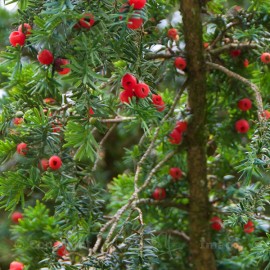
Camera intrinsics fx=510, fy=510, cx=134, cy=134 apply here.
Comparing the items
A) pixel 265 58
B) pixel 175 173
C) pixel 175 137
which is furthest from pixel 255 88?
pixel 175 173

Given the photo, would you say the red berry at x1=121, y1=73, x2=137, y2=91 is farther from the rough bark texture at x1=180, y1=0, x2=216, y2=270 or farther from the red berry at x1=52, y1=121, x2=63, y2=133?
the rough bark texture at x1=180, y1=0, x2=216, y2=270

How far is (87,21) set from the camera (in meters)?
0.56

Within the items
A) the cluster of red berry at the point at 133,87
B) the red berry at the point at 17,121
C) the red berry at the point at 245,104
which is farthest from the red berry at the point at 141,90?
the red berry at the point at 245,104

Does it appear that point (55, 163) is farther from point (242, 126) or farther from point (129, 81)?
point (242, 126)

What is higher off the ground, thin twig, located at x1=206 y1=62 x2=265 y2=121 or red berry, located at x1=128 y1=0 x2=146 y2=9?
red berry, located at x1=128 y1=0 x2=146 y2=9

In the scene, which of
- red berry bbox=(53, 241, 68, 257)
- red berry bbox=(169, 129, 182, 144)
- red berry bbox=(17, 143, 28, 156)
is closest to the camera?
red berry bbox=(17, 143, 28, 156)

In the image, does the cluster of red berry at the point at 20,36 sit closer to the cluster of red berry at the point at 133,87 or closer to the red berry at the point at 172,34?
the cluster of red berry at the point at 133,87

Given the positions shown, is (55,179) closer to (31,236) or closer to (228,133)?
(31,236)

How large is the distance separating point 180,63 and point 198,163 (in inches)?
7.7

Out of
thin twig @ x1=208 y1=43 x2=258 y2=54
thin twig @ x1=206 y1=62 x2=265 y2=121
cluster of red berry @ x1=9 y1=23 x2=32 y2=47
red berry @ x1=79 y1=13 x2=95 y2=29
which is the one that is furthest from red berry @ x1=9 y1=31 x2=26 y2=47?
thin twig @ x1=208 y1=43 x2=258 y2=54

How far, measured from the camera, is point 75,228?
2.80 feet

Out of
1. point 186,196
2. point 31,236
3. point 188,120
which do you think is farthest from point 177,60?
point 31,236

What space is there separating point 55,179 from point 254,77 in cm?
50

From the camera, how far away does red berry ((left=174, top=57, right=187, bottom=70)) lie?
928mm
